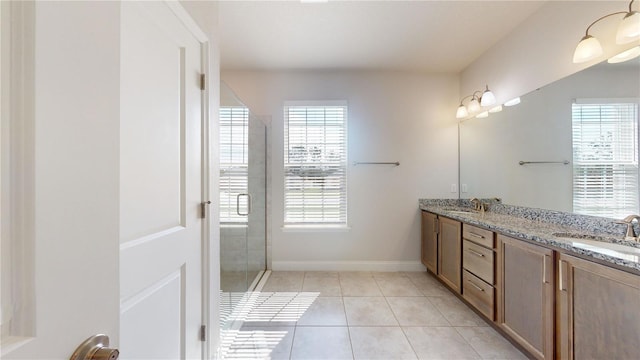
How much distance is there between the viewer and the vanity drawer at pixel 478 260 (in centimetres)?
207

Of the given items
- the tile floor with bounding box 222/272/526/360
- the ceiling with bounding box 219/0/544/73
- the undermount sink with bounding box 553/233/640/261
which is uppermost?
the ceiling with bounding box 219/0/544/73

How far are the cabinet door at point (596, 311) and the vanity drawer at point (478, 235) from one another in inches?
23.4

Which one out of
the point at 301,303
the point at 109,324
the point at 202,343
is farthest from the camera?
the point at 301,303

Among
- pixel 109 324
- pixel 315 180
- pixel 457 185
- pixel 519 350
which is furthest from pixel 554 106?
pixel 109 324

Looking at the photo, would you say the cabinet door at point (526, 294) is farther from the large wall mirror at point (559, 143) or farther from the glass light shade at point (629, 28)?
the glass light shade at point (629, 28)

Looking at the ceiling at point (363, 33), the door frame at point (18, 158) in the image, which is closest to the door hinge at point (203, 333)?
the door frame at point (18, 158)

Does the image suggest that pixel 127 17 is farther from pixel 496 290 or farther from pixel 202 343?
pixel 496 290

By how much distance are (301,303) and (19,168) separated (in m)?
2.49

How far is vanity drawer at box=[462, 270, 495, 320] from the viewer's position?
2.06 meters

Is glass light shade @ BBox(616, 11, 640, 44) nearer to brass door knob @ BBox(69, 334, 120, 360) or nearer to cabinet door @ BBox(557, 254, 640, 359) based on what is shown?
cabinet door @ BBox(557, 254, 640, 359)

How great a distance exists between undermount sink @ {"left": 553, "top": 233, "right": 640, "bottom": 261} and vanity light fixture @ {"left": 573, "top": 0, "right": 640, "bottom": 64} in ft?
3.70

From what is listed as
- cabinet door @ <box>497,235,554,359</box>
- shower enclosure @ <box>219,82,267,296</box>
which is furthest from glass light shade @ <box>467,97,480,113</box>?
shower enclosure @ <box>219,82,267,296</box>

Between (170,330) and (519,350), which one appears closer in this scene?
Answer: (170,330)

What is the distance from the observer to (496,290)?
79.1 inches
